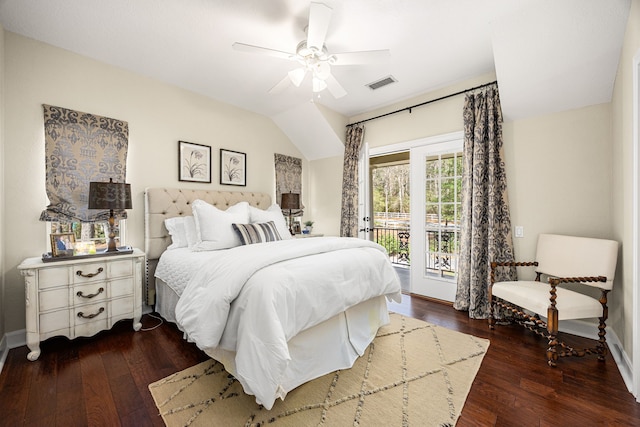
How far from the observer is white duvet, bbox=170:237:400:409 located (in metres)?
1.44

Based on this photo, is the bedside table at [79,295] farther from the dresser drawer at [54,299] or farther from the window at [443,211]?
the window at [443,211]

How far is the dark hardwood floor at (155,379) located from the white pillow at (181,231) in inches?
36.0

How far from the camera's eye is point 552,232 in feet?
9.00

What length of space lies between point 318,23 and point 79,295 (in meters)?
2.87

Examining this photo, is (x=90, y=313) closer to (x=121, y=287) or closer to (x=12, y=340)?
(x=121, y=287)

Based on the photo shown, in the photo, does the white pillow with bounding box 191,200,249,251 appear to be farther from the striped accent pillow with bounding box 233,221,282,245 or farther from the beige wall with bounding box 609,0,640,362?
the beige wall with bounding box 609,0,640,362

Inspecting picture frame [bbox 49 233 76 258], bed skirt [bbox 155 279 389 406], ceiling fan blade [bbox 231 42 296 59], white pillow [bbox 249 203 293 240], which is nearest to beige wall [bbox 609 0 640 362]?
bed skirt [bbox 155 279 389 406]

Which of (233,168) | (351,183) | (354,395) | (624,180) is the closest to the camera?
(354,395)

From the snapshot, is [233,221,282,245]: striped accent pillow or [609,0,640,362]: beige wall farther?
[233,221,282,245]: striped accent pillow

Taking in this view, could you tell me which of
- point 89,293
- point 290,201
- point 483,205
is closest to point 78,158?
point 89,293

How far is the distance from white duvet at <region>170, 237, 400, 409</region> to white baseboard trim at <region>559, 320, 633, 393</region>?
6.03 ft

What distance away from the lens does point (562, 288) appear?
2523mm

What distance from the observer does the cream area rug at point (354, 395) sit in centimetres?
152

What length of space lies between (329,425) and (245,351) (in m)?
0.61
